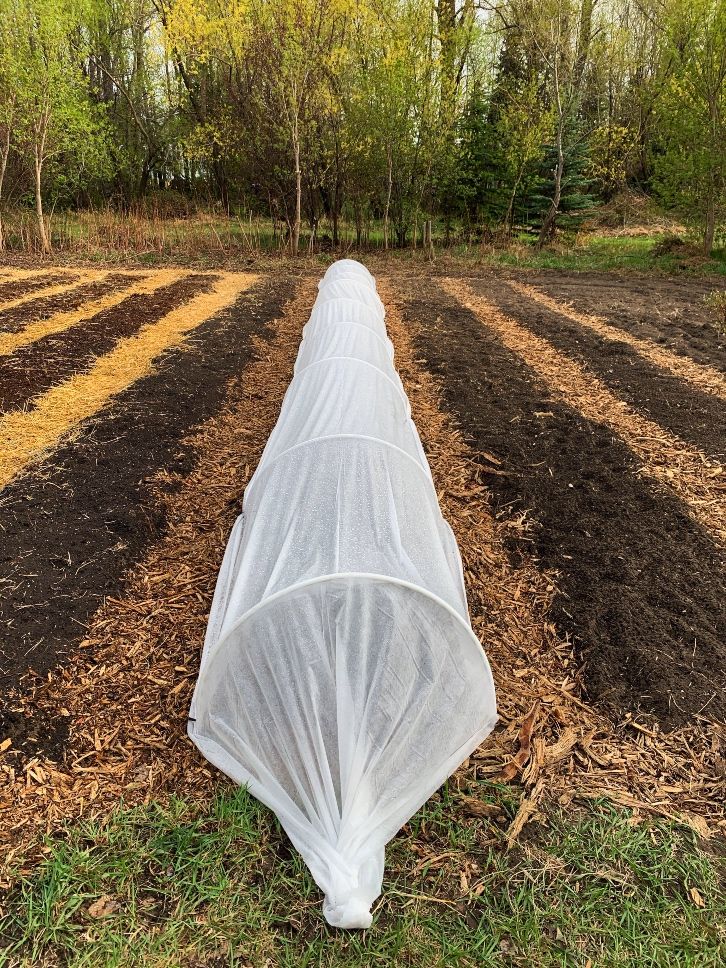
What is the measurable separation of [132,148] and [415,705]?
2665 centimetres

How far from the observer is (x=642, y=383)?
23.5ft

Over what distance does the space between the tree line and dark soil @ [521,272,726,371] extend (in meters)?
3.64

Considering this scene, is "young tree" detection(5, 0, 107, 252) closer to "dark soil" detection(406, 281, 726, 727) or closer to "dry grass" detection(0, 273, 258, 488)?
"dry grass" detection(0, 273, 258, 488)

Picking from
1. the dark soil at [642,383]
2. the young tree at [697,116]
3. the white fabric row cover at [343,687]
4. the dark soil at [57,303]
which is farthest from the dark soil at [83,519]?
the young tree at [697,116]

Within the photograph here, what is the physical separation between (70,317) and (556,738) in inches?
377

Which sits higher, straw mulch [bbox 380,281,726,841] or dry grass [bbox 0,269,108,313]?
dry grass [bbox 0,269,108,313]

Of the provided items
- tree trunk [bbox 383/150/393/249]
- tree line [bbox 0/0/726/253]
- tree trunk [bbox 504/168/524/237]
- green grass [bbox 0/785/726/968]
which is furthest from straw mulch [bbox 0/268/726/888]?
tree trunk [bbox 504/168/524/237]

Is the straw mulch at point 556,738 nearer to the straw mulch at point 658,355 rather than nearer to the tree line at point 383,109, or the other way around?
the straw mulch at point 658,355

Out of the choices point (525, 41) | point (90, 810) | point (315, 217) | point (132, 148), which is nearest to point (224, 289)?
point (315, 217)

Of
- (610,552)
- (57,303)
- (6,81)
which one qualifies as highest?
(6,81)

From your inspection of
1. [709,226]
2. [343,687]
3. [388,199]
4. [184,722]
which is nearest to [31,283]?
[388,199]

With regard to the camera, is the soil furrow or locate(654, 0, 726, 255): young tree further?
locate(654, 0, 726, 255): young tree

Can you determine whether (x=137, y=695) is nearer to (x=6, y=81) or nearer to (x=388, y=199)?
(x=388, y=199)

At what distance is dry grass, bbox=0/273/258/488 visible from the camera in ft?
17.7
